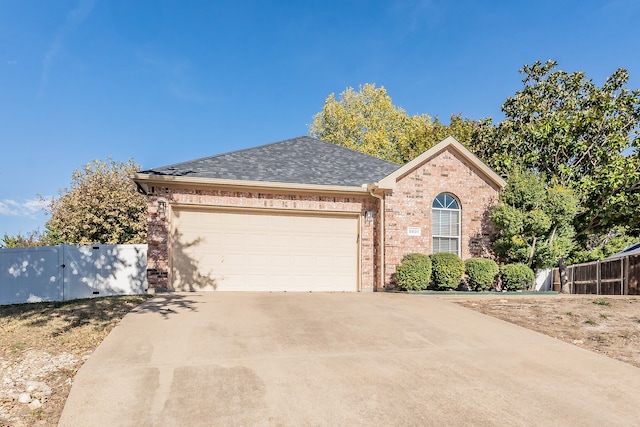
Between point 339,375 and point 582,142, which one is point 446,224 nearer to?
point 582,142

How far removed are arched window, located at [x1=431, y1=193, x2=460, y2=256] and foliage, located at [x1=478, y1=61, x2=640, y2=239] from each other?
3.65m

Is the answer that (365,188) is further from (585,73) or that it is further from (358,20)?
(585,73)

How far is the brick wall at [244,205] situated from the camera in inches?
445

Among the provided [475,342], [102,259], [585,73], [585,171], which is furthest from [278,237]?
[585,73]

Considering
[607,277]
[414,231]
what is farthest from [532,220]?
[607,277]

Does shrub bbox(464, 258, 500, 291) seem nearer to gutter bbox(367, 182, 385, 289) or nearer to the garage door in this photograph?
gutter bbox(367, 182, 385, 289)

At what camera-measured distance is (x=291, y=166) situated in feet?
45.3

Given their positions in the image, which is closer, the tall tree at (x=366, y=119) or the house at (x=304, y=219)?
the house at (x=304, y=219)

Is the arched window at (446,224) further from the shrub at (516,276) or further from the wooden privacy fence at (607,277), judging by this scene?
the wooden privacy fence at (607,277)

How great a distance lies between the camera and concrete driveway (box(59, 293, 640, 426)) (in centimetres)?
406

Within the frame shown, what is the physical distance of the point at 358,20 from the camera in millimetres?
18766

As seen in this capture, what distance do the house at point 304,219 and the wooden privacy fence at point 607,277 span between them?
273 inches

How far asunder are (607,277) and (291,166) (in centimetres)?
1424

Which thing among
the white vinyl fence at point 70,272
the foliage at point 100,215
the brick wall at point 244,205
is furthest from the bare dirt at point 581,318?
the foliage at point 100,215
